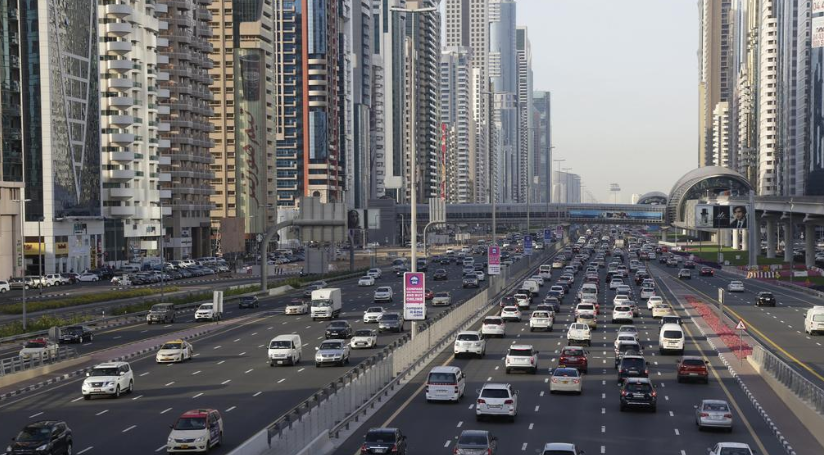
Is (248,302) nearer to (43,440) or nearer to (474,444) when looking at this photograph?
(43,440)

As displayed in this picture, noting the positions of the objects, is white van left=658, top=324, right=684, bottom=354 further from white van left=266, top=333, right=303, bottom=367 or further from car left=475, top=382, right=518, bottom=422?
car left=475, top=382, right=518, bottom=422

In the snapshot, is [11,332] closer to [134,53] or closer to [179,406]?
[179,406]

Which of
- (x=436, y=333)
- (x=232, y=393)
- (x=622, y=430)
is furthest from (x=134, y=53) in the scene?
(x=622, y=430)

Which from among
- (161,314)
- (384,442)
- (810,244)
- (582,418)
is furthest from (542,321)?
(810,244)

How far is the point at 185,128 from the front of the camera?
17012 cm

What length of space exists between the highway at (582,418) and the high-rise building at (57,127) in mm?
83608

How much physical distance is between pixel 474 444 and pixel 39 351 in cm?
2949

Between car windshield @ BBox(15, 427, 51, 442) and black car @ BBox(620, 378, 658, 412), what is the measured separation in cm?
1891

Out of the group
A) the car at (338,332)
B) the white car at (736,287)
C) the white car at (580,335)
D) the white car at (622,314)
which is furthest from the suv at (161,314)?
the white car at (736,287)

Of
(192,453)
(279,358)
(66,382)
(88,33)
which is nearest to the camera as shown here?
(192,453)

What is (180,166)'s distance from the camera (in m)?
168

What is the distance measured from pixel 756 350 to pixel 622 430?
56.5 feet

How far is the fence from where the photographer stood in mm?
26547

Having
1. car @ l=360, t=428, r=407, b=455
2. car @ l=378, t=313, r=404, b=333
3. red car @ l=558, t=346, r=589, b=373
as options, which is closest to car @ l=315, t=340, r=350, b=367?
red car @ l=558, t=346, r=589, b=373
